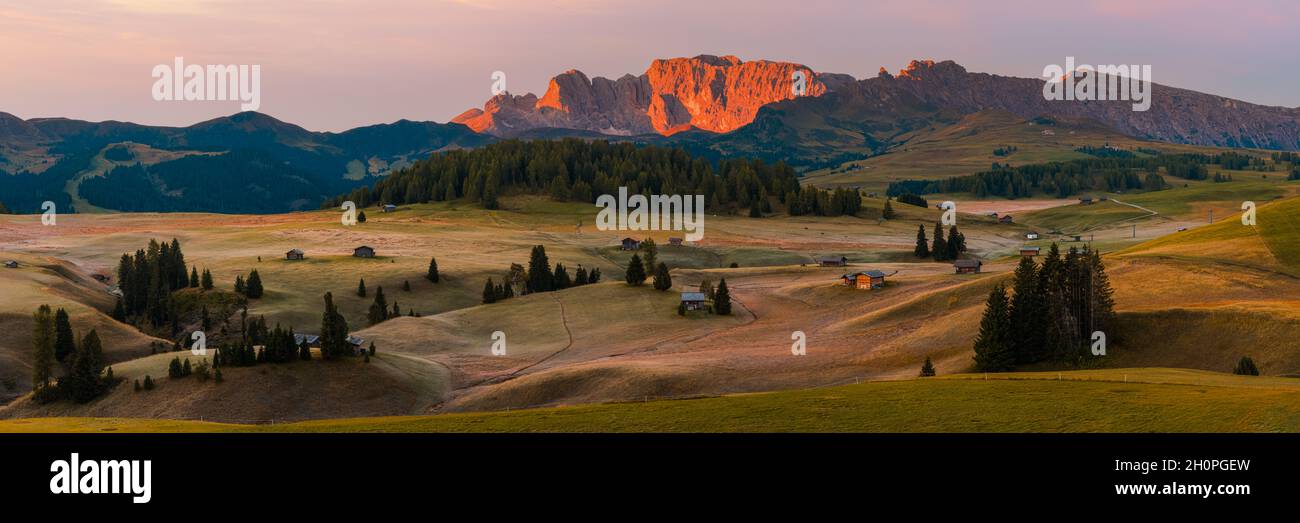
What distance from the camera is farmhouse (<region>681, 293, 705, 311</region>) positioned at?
12144 cm

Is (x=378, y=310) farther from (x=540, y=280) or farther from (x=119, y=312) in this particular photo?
(x=119, y=312)

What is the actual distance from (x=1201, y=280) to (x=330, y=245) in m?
152

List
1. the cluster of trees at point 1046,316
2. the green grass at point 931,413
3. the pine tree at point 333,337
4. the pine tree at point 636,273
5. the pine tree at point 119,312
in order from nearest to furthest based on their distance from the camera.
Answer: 1. the green grass at point 931,413
2. the cluster of trees at point 1046,316
3. the pine tree at point 333,337
4. the pine tree at point 119,312
5. the pine tree at point 636,273

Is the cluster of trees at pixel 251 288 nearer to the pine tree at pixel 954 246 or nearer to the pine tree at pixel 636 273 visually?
the pine tree at pixel 636 273

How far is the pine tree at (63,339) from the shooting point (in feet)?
329

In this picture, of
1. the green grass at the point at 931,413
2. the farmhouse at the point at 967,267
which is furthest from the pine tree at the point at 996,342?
the farmhouse at the point at 967,267

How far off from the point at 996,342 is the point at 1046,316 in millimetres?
6459

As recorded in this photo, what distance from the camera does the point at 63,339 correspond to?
100 metres

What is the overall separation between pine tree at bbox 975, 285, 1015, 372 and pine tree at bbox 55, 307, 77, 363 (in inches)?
3450

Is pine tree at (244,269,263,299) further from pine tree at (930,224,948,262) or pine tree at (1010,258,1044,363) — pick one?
pine tree at (930,224,948,262)
